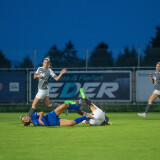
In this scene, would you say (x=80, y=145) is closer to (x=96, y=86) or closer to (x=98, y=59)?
(x=96, y=86)

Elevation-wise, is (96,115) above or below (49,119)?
above

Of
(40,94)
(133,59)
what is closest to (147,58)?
(133,59)

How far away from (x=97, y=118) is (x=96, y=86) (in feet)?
33.9

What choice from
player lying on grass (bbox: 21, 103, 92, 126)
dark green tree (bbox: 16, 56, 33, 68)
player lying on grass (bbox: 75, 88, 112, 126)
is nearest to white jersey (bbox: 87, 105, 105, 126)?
player lying on grass (bbox: 75, 88, 112, 126)

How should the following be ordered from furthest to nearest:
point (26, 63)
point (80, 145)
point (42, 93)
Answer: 1. point (26, 63)
2. point (42, 93)
3. point (80, 145)

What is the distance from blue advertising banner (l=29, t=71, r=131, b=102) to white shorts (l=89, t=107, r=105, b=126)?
985 cm

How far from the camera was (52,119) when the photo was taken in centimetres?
1271

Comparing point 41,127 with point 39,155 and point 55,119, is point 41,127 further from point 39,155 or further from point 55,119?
point 39,155

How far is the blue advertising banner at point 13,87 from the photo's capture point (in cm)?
2353

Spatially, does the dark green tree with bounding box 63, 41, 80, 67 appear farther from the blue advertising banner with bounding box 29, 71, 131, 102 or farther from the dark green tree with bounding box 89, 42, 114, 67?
the dark green tree with bounding box 89, 42, 114, 67

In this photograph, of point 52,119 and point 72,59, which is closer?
point 52,119

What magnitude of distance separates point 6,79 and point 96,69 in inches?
191

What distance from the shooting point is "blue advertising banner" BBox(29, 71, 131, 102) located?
22.9m

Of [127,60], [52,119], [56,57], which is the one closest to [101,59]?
[127,60]
